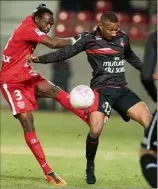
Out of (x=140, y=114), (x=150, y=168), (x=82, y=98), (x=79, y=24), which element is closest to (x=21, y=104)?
(x=82, y=98)

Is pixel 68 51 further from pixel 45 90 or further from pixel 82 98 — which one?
pixel 82 98

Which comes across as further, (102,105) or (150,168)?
(102,105)

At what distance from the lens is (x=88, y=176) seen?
8.55 m

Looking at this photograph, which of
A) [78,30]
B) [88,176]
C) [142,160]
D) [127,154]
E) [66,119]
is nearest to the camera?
[142,160]

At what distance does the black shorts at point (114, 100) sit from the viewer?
851 centimetres

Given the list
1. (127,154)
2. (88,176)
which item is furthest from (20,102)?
(127,154)

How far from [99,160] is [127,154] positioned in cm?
85

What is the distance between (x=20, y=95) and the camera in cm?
883

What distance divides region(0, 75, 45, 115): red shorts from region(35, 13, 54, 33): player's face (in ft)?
2.18

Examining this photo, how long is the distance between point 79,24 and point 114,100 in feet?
41.0

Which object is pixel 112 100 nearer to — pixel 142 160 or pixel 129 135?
pixel 142 160

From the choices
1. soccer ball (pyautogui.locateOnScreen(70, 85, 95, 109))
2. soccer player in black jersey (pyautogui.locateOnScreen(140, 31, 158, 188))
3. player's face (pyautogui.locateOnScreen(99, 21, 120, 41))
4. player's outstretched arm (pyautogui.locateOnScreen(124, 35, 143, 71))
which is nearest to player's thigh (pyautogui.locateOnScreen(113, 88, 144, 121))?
player's outstretched arm (pyautogui.locateOnScreen(124, 35, 143, 71))

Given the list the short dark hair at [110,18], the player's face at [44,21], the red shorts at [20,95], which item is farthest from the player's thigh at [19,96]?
the short dark hair at [110,18]

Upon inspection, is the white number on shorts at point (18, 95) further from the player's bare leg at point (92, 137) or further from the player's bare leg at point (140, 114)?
the player's bare leg at point (140, 114)
